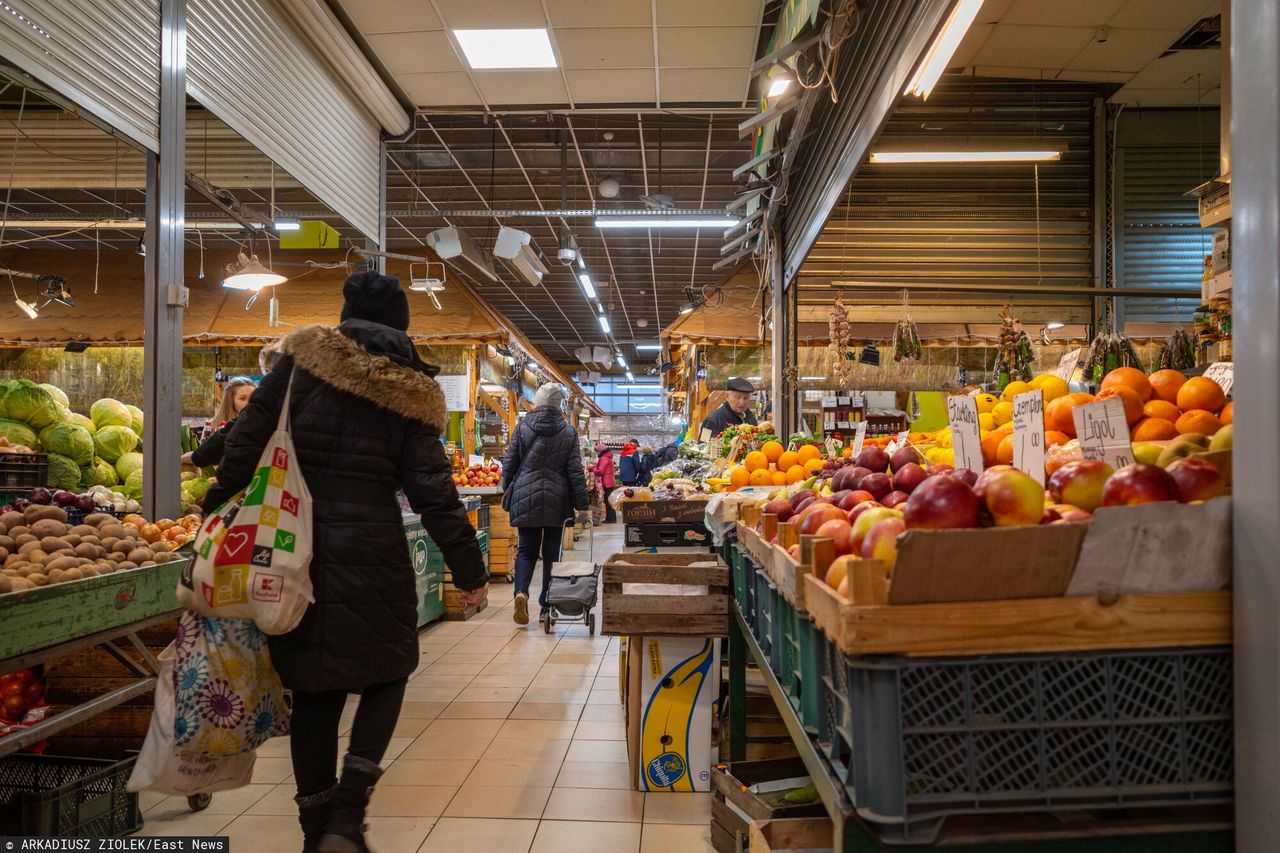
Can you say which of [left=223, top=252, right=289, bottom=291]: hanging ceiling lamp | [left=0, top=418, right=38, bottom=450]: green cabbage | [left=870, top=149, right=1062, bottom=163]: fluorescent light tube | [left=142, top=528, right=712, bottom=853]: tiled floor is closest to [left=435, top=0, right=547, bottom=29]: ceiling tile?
[left=223, top=252, right=289, bottom=291]: hanging ceiling lamp

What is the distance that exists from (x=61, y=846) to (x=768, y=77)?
4366mm

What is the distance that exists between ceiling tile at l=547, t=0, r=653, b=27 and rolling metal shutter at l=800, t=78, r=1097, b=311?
2760 millimetres

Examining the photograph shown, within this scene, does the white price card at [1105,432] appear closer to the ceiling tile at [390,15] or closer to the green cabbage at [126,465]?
the green cabbage at [126,465]

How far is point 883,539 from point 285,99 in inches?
227

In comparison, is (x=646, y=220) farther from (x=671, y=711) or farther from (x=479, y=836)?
(x=479, y=836)

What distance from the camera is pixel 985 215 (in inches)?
327

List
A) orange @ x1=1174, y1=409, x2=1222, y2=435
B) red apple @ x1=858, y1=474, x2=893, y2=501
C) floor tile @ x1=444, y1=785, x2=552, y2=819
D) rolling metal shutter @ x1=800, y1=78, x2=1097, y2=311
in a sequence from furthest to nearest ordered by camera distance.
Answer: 1. rolling metal shutter @ x1=800, y1=78, x2=1097, y2=311
2. floor tile @ x1=444, y1=785, x2=552, y2=819
3. red apple @ x1=858, y1=474, x2=893, y2=501
4. orange @ x1=1174, y1=409, x2=1222, y2=435

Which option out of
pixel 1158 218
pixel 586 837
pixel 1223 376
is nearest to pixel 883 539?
pixel 1223 376

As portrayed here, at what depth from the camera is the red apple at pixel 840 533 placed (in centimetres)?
171

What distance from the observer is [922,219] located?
27.5ft

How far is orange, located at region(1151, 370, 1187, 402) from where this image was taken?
2.01 metres

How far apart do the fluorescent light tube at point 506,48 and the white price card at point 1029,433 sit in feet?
18.3

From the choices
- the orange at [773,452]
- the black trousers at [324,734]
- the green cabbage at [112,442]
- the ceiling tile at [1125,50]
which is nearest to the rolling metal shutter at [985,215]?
the ceiling tile at [1125,50]

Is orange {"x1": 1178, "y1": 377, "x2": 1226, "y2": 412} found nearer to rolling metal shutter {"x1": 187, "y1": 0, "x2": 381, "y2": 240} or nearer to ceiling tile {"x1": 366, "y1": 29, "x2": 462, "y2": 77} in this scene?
rolling metal shutter {"x1": 187, "y1": 0, "x2": 381, "y2": 240}
